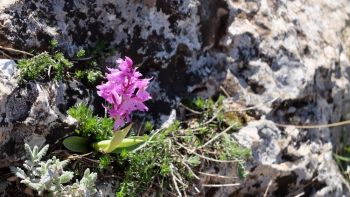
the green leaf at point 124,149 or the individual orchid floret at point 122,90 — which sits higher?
the individual orchid floret at point 122,90

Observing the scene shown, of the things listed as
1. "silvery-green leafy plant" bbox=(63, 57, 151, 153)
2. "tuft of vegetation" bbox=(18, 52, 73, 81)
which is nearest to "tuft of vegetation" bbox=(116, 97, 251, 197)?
"silvery-green leafy plant" bbox=(63, 57, 151, 153)

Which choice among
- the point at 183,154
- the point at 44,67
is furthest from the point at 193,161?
the point at 44,67

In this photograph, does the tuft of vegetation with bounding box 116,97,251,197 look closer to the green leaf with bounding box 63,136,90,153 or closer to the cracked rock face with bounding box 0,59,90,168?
the green leaf with bounding box 63,136,90,153

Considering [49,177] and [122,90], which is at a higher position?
[122,90]

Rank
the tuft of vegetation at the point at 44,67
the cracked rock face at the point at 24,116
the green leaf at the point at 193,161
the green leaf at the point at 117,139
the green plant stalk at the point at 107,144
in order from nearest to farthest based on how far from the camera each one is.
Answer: the cracked rock face at the point at 24,116 < the tuft of vegetation at the point at 44,67 < the green leaf at the point at 117,139 < the green plant stalk at the point at 107,144 < the green leaf at the point at 193,161

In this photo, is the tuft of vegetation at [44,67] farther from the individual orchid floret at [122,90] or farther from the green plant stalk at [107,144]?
the green plant stalk at [107,144]

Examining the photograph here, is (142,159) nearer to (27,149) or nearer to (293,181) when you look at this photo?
(27,149)

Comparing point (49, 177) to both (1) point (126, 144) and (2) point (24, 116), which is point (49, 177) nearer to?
(2) point (24, 116)

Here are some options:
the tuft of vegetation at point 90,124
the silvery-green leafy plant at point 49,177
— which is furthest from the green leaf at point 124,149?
the silvery-green leafy plant at point 49,177
